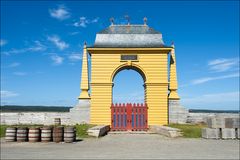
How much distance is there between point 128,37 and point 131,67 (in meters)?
2.41

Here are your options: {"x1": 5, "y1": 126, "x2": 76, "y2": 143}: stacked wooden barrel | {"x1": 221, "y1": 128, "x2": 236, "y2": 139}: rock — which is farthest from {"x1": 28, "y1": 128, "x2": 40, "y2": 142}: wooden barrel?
{"x1": 221, "y1": 128, "x2": 236, "y2": 139}: rock

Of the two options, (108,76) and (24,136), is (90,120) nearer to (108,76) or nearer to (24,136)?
(108,76)

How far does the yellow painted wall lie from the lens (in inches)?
1092

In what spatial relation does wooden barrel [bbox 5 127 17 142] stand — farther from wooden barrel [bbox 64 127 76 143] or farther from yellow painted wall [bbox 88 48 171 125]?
yellow painted wall [bbox 88 48 171 125]

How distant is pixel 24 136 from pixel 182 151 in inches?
315

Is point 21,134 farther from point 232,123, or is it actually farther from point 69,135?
point 232,123

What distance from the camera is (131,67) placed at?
28859mm

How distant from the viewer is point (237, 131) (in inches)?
770

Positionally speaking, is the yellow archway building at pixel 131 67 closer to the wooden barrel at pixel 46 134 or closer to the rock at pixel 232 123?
the rock at pixel 232 123

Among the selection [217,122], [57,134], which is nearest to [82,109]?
[57,134]

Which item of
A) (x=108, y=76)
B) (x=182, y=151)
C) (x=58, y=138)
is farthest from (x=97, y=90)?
(x=182, y=151)

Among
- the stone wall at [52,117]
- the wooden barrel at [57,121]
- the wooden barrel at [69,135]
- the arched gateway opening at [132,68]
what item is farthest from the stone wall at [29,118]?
the wooden barrel at [69,135]

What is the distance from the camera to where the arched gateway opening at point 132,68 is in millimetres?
27562

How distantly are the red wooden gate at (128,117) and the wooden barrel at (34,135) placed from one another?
1026cm
